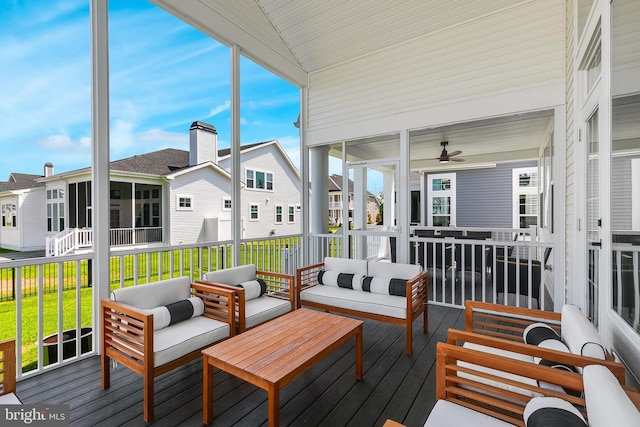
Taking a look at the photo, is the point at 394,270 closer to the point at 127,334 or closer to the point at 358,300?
the point at 358,300

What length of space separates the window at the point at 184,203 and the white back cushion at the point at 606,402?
A: 3740 mm

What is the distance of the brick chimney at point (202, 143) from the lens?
383 centimetres

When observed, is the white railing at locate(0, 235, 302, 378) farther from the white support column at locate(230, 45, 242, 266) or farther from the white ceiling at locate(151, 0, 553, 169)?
the white ceiling at locate(151, 0, 553, 169)

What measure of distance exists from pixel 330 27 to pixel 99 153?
3734 millimetres

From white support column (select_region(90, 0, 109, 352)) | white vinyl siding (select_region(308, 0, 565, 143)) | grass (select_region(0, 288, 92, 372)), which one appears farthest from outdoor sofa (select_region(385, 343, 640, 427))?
white vinyl siding (select_region(308, 0, 565, 143))

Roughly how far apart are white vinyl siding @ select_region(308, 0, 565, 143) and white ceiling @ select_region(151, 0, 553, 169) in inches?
5.6

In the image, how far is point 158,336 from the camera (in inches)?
92.0

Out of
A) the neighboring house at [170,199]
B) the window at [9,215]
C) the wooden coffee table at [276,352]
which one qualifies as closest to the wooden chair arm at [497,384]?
the wooden coffee table at [276,352]

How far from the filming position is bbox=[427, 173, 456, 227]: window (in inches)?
377

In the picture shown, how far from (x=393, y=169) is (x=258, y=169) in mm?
2089

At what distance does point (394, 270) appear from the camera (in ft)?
11.9

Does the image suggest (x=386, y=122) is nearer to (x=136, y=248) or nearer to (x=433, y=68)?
(x=433, y=68)

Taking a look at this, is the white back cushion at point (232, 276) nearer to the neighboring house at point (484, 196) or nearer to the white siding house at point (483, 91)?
the white siding house at point (483, 91)

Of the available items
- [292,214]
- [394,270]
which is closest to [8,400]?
[394,270]
